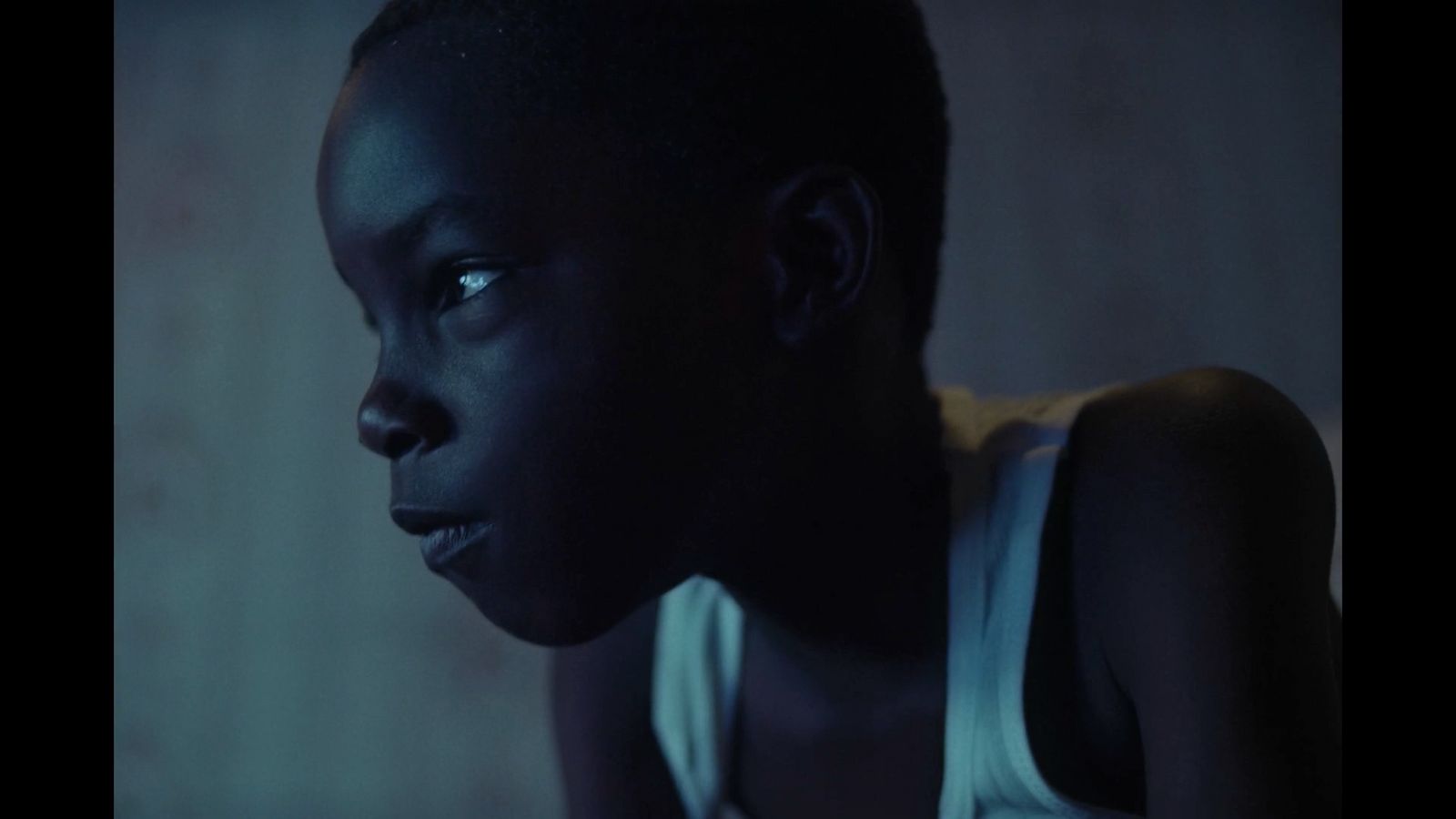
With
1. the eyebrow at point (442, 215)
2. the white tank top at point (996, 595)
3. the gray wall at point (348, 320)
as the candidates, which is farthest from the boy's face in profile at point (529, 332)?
the gray wall at point (348, 320)

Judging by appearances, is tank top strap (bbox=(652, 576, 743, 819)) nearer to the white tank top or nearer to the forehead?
the white tank top

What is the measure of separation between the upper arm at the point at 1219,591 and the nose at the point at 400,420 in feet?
1.01

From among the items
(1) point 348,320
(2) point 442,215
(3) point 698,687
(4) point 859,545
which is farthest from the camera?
(1) point 348,320

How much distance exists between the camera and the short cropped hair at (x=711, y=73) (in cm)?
46

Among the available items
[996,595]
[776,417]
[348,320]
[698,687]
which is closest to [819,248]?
[776,417]

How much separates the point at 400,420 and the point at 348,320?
404mm

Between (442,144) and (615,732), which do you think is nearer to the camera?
(442,144)

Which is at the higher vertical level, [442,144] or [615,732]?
[442,144]

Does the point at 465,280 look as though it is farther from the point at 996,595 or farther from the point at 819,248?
the point at 996,595

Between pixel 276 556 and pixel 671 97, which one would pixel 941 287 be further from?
pixel 276 556

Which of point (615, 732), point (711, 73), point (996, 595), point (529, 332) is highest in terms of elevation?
point (711, 73)

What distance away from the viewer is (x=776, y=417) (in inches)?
19.2

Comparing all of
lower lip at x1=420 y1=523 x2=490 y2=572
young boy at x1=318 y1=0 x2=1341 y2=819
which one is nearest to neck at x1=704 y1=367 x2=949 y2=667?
young boy at x1=318 y1=0 x2=1341 y2=819

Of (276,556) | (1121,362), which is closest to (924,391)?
(1121,362)
